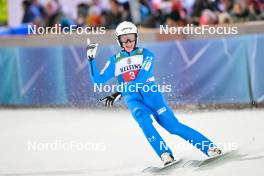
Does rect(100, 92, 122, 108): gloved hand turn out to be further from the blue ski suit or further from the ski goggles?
the ski goggles

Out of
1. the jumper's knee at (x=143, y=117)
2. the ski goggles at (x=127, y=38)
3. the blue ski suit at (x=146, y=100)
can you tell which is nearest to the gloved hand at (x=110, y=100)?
the blue ski suit at (x=146, y=100)

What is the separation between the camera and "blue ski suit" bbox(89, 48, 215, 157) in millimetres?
7066

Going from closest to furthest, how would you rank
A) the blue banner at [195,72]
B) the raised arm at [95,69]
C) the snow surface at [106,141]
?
the raised arm at [95,69] → the snow surface at [106,141] → the blue banner at [195,72]

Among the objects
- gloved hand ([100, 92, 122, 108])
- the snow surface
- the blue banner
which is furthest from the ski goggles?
the blue banner

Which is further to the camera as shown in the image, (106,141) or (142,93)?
(106,141)

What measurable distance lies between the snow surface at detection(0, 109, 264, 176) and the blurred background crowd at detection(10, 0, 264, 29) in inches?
81.6

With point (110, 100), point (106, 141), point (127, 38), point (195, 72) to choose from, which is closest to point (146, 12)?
point (195, 72)

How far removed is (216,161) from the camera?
6.96 meters

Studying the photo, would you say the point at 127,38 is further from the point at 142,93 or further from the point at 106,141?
the point at 106,141

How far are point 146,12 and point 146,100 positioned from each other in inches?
217

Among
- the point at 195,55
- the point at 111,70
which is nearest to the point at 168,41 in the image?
the point at 195,55

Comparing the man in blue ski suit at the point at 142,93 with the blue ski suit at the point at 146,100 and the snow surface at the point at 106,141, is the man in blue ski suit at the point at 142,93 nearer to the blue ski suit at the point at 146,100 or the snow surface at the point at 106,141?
the blue ski suit at the point at 146,100

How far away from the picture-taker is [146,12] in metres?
12.5

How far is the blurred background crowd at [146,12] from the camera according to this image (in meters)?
11.6
